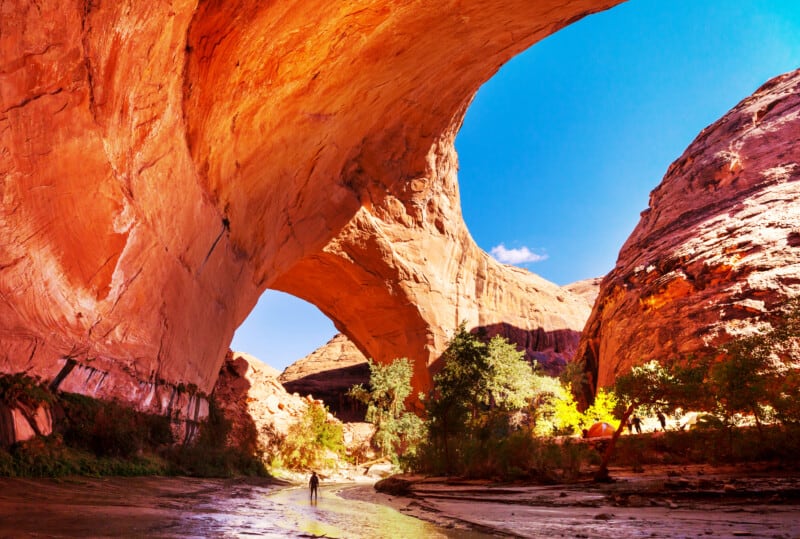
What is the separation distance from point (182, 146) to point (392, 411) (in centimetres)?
2251

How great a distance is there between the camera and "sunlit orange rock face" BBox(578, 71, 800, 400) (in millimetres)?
22734

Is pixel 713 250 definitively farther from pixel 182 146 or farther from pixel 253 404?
pixel 182 146

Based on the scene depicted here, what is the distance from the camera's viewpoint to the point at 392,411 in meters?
29.4

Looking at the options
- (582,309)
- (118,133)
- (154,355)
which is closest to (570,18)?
(118,133)

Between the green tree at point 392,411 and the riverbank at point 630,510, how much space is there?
64.9 ft

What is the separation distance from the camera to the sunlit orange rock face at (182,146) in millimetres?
6715

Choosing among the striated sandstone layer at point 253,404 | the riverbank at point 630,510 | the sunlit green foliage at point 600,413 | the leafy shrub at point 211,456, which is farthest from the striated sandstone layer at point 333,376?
the riverbank at point 630,510

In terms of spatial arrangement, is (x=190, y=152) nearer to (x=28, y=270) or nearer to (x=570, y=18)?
(x=28, y=270)

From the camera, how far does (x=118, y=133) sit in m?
8.07

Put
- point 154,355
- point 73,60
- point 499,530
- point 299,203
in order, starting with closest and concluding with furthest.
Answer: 1. point 499,530
2. point 73,60
3. point 154,355
4. point 299,203

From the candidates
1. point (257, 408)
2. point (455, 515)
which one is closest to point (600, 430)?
point (257, 408)

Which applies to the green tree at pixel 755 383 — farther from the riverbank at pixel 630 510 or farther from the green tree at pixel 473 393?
the green tree at pixel 473 393

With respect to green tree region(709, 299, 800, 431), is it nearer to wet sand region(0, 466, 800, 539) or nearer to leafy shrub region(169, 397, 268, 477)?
wet sand region(0, 466, 800, 539)

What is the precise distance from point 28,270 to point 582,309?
44745mm
